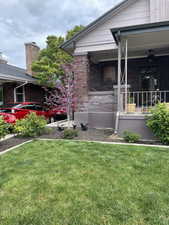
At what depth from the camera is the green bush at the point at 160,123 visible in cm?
484

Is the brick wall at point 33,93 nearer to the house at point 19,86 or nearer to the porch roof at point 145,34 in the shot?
the house at point 19,86

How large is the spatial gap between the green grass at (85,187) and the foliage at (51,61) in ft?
28.2

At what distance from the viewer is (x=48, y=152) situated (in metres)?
4.34

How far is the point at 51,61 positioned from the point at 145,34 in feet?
27.9

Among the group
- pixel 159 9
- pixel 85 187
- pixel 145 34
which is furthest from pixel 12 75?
pixel 85 187

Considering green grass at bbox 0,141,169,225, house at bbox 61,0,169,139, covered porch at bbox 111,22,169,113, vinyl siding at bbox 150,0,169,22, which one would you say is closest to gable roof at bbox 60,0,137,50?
house at bbox 61,0,169,139

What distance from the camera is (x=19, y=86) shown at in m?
11.3

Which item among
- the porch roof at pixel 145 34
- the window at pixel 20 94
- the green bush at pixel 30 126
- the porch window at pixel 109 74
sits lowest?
the green bush at pixel 30 126

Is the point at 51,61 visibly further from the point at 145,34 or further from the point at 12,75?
the point at 145,34

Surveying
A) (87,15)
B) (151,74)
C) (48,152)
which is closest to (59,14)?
(87,15)

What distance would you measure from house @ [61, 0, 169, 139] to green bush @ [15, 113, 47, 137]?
2.34 meters

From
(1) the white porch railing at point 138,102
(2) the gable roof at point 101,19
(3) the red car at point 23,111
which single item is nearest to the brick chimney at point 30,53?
(3) the red car at point 23,111

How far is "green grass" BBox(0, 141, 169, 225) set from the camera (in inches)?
76.6

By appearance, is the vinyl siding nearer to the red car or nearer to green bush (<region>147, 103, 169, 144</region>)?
green bush (<region>147, 103, 169, 144</region>)
